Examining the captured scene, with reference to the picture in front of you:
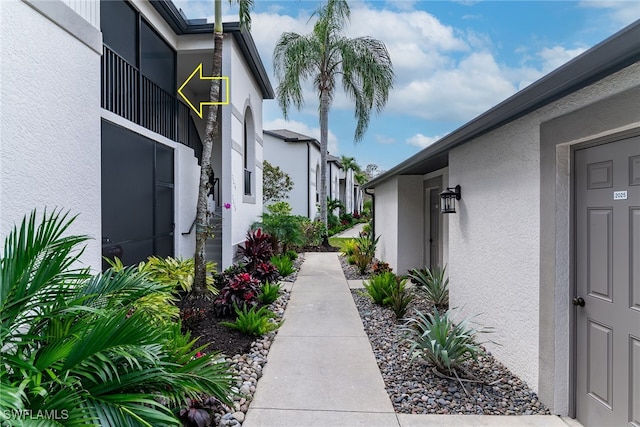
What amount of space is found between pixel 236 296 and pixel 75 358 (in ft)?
12.7

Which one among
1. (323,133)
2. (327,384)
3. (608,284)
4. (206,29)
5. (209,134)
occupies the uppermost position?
(206,29)

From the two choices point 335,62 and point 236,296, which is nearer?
point 236,296

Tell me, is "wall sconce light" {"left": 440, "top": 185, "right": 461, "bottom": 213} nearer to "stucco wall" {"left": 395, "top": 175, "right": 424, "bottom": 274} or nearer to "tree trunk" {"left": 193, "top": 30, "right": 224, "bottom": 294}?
"stucco wall" {"left": 395, "top": 175, "right": 424, "bottom": 274}

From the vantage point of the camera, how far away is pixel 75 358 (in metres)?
2.08

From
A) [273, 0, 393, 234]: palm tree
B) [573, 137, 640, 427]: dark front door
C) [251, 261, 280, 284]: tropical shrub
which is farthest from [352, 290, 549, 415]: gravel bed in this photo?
[273, 0, 393, 234]: palm tree

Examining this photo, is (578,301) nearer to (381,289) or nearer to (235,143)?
(381,289)

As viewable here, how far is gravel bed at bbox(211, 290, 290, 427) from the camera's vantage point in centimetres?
327

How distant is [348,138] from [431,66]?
5.35 meters

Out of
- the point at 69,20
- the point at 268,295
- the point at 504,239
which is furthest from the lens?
the point at 268,295

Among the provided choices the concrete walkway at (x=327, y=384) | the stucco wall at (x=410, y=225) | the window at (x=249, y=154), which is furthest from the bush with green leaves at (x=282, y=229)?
the concrete walkway at (x=327, y=384)

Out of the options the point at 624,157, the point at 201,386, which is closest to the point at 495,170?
the point at 624,157

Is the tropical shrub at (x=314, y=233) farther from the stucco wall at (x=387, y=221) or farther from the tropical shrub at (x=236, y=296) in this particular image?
the tropical shrub at (x=236, y=296)

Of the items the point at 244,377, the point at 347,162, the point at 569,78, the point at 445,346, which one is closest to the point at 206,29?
the point at 244,377

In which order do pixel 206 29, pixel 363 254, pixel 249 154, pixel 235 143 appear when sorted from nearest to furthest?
pixel 206 29, pixel 235 143, pixel 363 254, pixel 249 154
